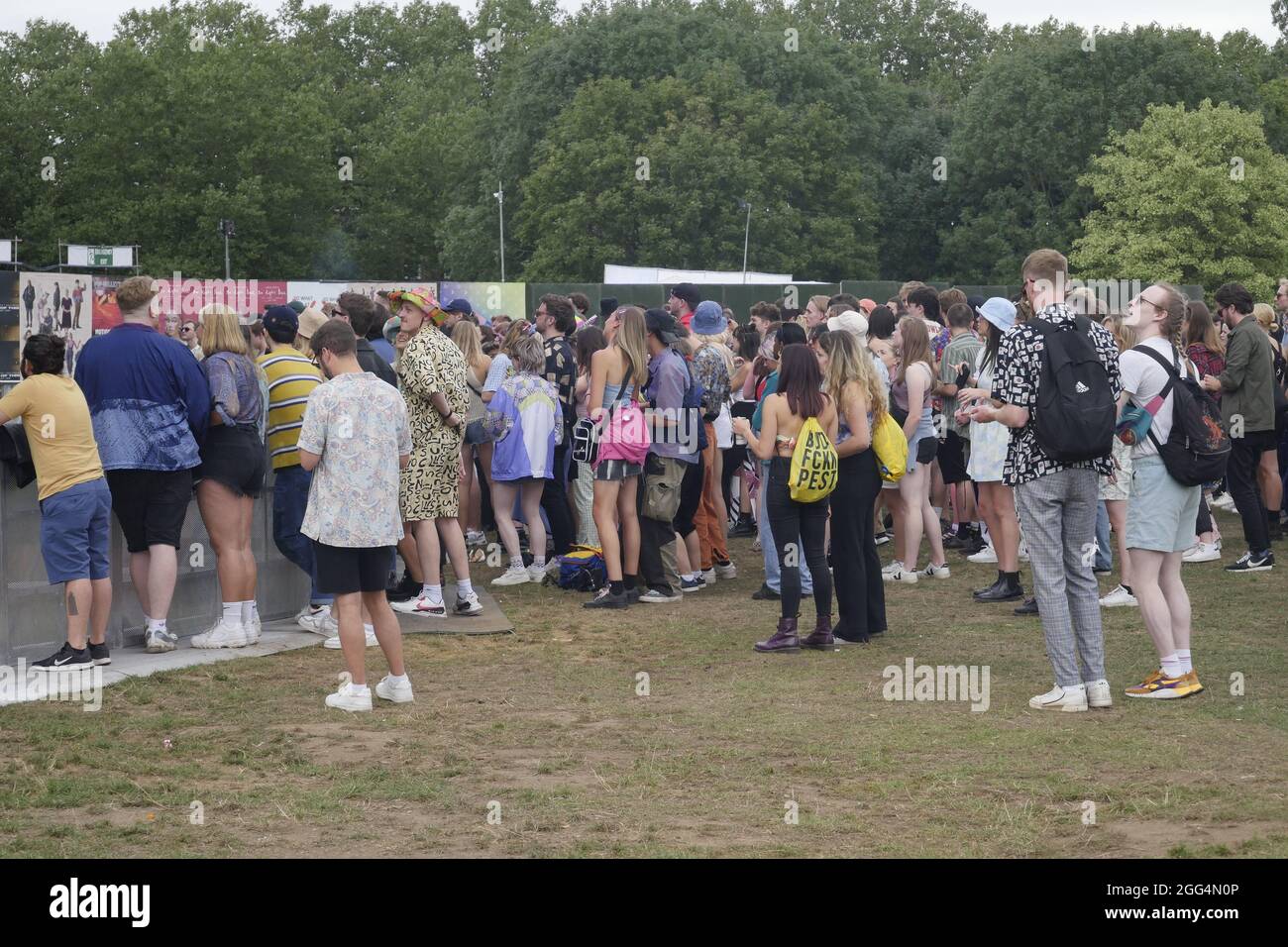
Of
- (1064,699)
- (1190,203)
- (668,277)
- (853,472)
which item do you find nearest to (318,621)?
(853,472)

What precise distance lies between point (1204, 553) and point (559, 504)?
483 cm

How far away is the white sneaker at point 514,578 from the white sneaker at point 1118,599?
396cm

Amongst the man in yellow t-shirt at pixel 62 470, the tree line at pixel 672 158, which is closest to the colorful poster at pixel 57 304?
the man in yellow t-shirt at pixel 62 470

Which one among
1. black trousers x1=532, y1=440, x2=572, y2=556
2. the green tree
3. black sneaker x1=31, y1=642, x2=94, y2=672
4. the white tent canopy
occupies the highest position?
the green tree

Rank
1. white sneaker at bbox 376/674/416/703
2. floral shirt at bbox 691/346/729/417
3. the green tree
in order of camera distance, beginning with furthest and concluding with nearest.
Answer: the green tree < floral shirt at bbox 691/346/729/417 < white sneaker at bbox 376/674/416/703

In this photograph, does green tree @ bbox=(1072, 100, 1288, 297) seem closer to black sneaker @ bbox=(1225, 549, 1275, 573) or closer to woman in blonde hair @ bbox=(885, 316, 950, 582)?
black sneaker @ bbox=(1225, 549, 1275, 573)

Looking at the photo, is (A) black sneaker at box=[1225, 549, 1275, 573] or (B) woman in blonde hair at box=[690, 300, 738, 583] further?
(A) black sneaker at box=[1225, 549, 1275, 573]

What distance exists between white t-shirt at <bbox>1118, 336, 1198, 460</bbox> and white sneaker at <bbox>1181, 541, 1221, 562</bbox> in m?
5.19

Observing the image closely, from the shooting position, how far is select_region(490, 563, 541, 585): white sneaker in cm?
1216

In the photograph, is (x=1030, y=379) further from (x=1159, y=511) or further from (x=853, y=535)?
(x=853, y=535)

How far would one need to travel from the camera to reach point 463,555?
10398 mm

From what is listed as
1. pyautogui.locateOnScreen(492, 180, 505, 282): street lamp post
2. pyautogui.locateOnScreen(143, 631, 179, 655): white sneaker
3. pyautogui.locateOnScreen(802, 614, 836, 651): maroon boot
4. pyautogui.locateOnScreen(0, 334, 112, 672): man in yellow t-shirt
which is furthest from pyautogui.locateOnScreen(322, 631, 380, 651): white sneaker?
pyautogui.locateOnScreen(492, 180, 505, 282): street lamp post

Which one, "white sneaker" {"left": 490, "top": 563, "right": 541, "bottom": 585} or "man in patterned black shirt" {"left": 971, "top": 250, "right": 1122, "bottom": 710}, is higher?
"man in patterned black shirt" {"left": 971, "top": 250, "right": 1122, "bottom": 710}

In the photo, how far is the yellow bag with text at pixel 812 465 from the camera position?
9055mm
